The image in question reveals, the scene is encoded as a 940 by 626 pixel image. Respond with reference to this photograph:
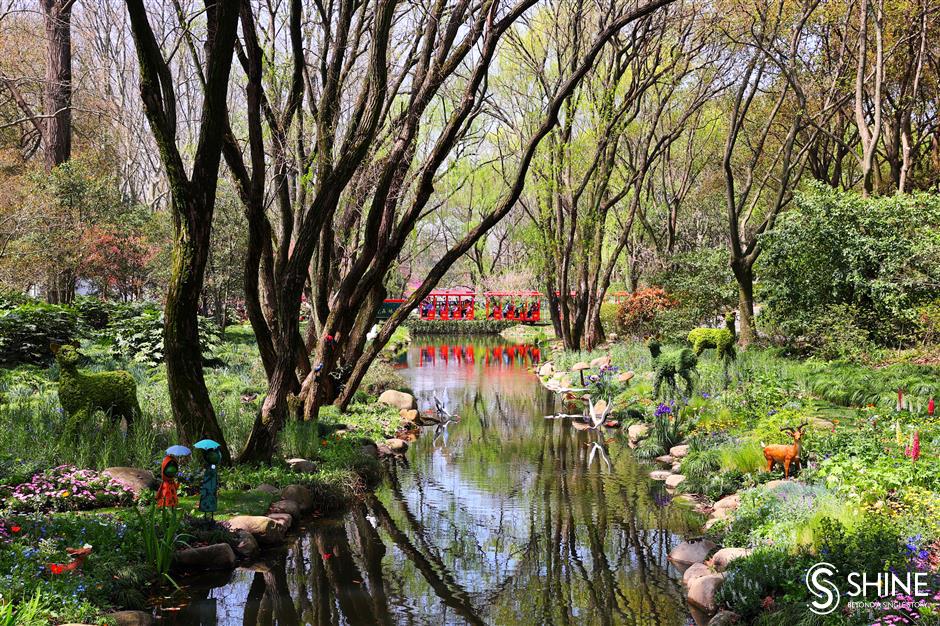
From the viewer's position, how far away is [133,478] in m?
6.57

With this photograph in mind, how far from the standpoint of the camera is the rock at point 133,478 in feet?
21.3

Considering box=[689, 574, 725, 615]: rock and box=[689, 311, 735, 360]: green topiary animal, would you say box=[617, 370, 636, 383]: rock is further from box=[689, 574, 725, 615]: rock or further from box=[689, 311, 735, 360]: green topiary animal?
box=[689, 574, 725, 615]: rock

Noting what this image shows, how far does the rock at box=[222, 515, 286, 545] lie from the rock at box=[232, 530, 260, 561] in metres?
0.09

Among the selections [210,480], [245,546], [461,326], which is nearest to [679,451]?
[245,546]

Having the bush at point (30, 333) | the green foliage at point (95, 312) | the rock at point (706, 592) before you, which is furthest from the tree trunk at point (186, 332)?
the green foliage at point (95, 312)

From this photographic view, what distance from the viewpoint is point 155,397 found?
10148mm

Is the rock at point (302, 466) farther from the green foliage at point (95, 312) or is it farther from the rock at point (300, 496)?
the green foliage at point (95, 312)

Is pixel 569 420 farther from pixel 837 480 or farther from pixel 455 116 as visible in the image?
pixel 837 480

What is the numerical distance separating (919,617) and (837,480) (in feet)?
8.03

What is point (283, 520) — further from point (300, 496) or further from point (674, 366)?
point (674, 366)

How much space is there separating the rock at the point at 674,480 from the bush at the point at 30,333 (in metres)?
9.86

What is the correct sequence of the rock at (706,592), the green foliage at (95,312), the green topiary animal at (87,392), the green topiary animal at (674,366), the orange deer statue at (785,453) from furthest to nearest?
the green foliage at (95,312), the green topiary animal at (674,366), the green topiary animal at (87,392), the orange deer statue at (785,453), the rock at (706,592)

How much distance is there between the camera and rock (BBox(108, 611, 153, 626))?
4.50m

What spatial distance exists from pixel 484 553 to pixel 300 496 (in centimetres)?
205
